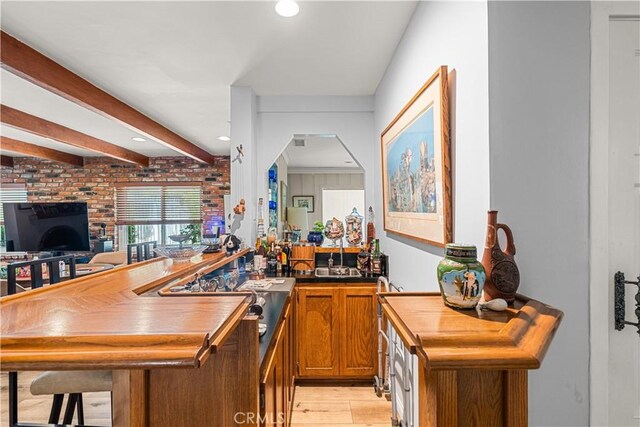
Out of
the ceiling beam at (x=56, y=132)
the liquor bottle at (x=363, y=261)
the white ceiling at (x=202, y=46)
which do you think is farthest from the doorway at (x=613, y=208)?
the ceiling beam at (x=56, y=132)

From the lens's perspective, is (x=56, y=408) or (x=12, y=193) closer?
(x=56, y=408)

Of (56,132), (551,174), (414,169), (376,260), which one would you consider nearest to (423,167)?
(414,169)

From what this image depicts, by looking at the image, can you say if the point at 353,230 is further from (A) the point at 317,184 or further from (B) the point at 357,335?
(A) the point at 317,184

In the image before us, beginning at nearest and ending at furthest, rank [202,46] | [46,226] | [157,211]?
[202,46] < [46,226] < [157,211]

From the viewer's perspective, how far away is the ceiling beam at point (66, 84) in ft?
6.99

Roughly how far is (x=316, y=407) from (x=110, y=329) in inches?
80.4

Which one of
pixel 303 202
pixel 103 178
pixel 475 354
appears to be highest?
pixel 103 178

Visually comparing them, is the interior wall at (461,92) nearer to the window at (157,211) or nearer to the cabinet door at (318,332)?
the cabinet door at (318,332)

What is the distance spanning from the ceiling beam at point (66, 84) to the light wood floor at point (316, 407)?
94.3 inches

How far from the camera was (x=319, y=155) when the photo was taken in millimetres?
6270

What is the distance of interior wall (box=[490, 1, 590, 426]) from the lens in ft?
3.60

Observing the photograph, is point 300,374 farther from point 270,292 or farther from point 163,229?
point 163,229

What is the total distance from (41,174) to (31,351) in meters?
6.96

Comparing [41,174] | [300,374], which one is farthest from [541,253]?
[41,174]
